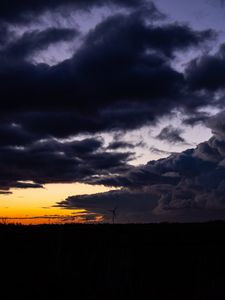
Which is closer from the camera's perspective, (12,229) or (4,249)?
(4,249)

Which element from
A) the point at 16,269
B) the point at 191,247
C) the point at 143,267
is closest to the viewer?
the point at 16,269

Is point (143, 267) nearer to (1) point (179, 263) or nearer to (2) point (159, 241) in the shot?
(1) point (179, 263)

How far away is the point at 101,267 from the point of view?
29.6m

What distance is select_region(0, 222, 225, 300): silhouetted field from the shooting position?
1036 inches

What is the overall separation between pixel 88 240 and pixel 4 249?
246 inches

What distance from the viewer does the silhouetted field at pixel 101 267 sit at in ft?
86.3

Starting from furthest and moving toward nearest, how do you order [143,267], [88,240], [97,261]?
[88,240] < [143,267] < [97,261]

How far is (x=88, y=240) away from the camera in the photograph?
35969 mm

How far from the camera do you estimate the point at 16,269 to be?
28766mm

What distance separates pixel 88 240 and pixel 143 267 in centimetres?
451

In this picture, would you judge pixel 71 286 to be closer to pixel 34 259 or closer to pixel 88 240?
pixel 34 259

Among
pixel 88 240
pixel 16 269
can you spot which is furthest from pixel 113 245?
pixel 16 269

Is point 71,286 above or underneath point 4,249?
underneath

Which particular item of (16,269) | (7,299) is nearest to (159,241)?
(16,269)
